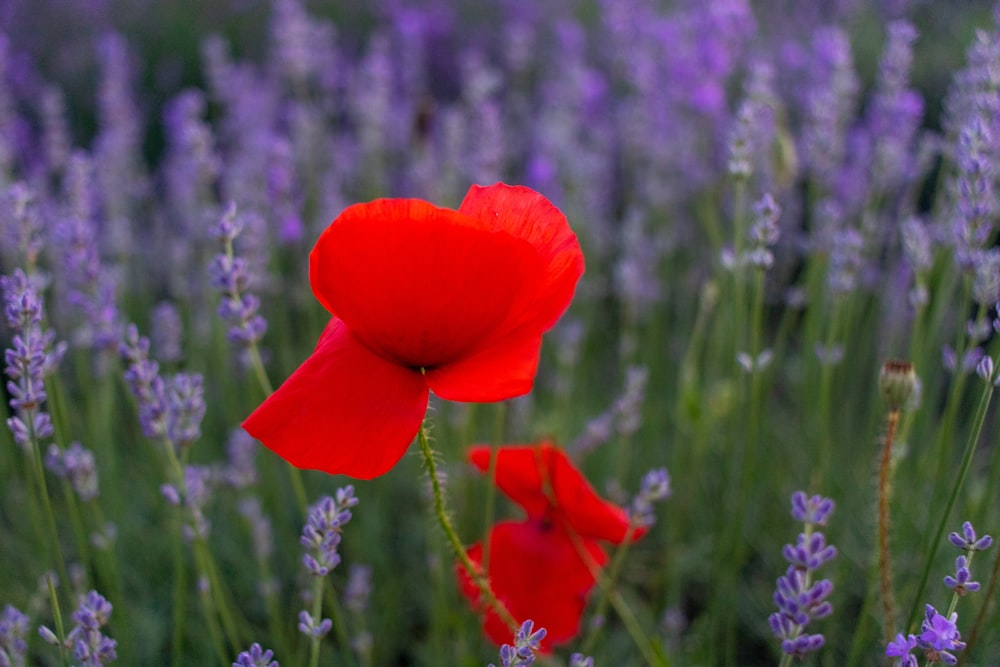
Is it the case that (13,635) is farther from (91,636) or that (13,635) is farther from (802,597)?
(802,597)

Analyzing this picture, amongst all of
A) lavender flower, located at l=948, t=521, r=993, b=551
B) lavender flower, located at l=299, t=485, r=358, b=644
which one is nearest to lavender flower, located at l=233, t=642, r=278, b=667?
lavender flower, located at l=299, t=485, r=358, b=644

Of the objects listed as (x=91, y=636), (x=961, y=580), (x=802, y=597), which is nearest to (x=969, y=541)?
(x=961, y=580)

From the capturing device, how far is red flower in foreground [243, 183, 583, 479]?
0.77 metres

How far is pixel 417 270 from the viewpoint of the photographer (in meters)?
0.79

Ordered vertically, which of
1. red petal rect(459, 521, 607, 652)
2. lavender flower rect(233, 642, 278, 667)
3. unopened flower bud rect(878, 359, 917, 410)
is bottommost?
red petal rect(459, 521, 607, 652)

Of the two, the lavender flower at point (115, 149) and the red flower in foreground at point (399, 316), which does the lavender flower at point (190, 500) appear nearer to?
the red flower in foreground at point (399, 316)

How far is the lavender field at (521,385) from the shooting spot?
0.82m

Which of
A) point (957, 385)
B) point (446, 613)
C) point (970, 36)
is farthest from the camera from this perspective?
point (970, 36)

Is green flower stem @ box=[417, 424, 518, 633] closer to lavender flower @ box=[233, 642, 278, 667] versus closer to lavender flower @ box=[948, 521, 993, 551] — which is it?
lavender flower @ box=[233, 642, 278, 667]

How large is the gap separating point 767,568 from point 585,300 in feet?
3.57

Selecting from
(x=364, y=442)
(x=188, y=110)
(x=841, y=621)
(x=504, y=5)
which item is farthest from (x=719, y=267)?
(x=504, y=5)

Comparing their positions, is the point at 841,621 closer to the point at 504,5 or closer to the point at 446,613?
the point at 446,613

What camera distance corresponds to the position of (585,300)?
9.08ft

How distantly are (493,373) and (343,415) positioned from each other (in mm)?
144
